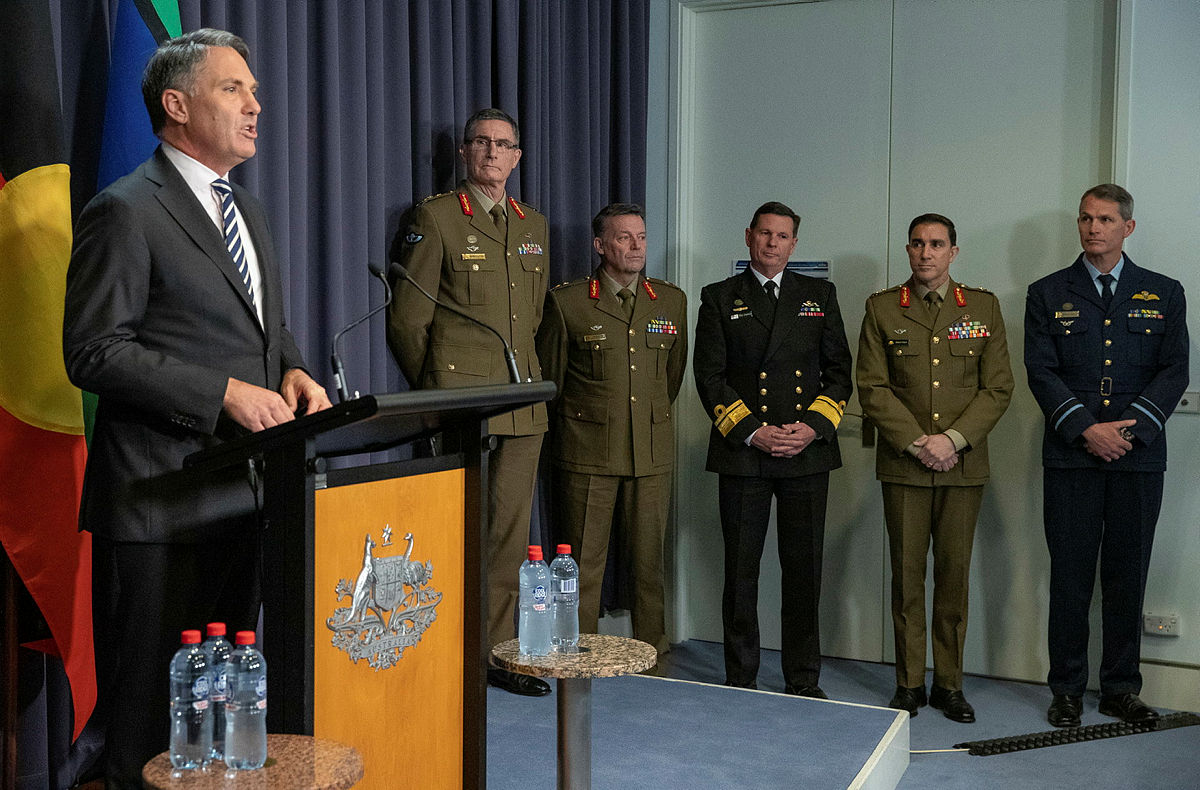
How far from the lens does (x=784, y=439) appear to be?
418 cm

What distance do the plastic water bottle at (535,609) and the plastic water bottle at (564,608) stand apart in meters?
0.05

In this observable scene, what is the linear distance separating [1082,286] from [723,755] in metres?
2.06

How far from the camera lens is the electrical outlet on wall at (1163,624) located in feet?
14.3

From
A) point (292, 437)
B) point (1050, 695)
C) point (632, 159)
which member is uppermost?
point (632, 159)

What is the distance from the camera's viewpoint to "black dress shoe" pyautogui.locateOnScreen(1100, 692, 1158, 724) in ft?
13.2

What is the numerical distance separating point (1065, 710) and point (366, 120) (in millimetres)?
2952

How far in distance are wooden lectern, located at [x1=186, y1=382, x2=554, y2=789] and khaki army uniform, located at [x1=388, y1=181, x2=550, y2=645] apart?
1402 millimetres

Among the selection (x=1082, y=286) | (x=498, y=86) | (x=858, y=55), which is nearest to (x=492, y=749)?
(x=498, y=86)

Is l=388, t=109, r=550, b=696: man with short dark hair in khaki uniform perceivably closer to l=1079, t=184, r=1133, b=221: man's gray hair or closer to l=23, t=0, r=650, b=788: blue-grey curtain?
l=23, t=0, r=650, b=788: blue-grey curtain

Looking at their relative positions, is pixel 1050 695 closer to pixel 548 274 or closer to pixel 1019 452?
pixel 1019 452

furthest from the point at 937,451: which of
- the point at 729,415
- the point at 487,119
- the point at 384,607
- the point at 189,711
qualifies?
the point at 189,711

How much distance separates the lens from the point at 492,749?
3373 millimetres

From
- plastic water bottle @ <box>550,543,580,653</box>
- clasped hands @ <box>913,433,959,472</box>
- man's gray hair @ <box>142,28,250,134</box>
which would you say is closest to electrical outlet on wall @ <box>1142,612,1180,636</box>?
clasped hands @ <box>913,433,959,472</box>

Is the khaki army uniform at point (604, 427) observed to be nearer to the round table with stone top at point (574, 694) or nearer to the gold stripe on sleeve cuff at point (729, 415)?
the gold stripe on sleeve cuff at point (729, 415)
